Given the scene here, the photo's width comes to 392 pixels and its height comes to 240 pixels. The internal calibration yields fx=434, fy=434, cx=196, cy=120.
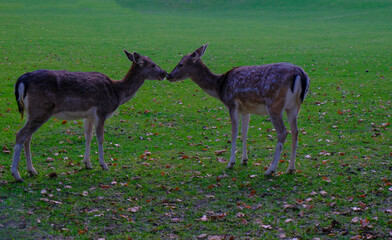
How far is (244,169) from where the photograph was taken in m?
8.93

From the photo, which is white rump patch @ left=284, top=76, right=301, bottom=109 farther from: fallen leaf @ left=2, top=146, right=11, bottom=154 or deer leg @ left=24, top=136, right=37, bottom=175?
fallen leaf @ left=2, top=146, right=11, bottom=154

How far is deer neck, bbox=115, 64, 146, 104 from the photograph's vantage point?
9391 mm

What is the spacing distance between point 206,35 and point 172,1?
27.4 meters

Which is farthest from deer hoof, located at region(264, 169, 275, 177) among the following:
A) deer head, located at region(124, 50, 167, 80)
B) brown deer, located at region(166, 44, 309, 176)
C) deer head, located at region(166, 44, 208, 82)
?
deer head, located at region(124, 50, 167, 80)

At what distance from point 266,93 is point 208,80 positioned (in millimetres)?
1828

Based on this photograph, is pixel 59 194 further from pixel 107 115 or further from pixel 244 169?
pixel 244 169

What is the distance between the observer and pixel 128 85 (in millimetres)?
9539

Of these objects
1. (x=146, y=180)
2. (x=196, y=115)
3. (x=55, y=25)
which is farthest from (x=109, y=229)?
(x=55, y=25)

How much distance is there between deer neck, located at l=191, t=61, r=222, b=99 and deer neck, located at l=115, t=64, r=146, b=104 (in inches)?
51.9

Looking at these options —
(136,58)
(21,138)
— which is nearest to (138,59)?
(136,58)

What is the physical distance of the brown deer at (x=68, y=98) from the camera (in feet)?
25.6

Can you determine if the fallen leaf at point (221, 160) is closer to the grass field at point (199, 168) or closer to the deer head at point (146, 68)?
the grass field at point (199, 168)

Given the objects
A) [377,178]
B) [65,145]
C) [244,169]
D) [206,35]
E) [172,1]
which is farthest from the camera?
[172,1]

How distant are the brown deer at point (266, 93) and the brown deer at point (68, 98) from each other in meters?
2.00
